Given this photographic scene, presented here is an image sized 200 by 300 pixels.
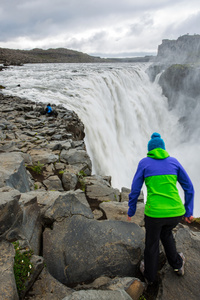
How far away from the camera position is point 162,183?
3.18 m

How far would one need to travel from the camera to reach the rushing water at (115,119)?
42.8ft

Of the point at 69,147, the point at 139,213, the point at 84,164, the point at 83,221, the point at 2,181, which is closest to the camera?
the point at 83,221

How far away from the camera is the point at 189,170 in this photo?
22.5 metres

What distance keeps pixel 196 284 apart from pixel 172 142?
2972 centimetres

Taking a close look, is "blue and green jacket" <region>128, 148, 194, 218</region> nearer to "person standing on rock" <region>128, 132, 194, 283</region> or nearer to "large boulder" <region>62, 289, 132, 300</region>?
"person standing on rock" <region>128, 132, 194, 283</region>

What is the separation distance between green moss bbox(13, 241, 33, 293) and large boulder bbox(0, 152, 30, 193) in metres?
1.71

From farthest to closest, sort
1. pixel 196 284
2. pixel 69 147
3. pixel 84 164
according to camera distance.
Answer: pixel 69 147 < pixel 84 164 < pixel 196 284

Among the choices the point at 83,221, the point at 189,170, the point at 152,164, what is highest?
the point at 152,164

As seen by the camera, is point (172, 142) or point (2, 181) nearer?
point (2, 181)

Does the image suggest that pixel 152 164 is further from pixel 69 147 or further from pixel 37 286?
pixel 69 147

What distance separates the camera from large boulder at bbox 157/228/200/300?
3311 millimetres

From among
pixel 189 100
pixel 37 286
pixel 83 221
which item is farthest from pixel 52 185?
pixel 189 100

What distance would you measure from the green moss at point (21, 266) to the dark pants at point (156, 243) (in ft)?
6.00

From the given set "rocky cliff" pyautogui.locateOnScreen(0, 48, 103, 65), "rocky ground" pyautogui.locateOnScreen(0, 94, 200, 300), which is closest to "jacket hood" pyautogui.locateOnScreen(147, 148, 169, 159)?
"rocky ground" pyautogui.locateOnScreen(0, 94, 200, 300)
